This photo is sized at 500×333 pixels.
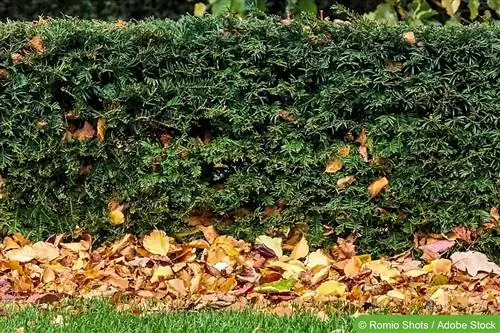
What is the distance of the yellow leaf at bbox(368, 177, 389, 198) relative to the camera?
170 inches

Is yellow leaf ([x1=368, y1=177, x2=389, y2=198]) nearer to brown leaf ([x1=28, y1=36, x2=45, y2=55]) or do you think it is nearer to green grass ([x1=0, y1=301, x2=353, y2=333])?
green grass ([x1=0, y1=301, x2=353, y2=333])

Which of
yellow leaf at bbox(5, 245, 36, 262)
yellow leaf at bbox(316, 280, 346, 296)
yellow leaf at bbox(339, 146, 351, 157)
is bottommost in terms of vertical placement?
yellow leaf at bbox(5, 245, 36, 262)

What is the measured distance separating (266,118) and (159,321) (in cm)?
150

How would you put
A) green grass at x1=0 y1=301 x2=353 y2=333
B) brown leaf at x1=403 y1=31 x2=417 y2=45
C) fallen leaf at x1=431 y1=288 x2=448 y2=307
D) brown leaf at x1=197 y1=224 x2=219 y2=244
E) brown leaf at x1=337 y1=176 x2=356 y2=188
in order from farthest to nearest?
brown leaf at x1=197 y1=224 x2=219 y2=244 < brown leaf at x1=337 y1=176 x2=356 y2=188 < brown leaf at x1=403 y1=31 x2=417 y2=45 < fallen leaf at x1=431 y1=288 x2=448 y2=307 < green grass at x1=0 y1=301 x2=353 y2=333

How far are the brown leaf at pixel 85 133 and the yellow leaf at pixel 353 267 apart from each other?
5.13ft

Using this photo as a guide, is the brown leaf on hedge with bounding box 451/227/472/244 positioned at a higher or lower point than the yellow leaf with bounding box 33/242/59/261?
higher

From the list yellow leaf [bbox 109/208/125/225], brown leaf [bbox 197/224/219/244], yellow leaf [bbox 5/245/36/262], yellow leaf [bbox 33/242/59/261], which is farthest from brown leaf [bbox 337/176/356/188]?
yellow leaf [bbox 5/245/36/262]

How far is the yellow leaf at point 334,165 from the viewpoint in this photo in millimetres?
4332

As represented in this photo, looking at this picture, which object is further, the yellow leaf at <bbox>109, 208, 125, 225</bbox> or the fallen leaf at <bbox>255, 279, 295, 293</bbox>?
the yellow leaf at <bbox>109, 208, 125, 225</bbox>

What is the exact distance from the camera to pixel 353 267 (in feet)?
13.3

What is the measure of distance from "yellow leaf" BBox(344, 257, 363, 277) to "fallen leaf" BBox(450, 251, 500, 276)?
1.76ft

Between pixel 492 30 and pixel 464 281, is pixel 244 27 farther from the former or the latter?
pixel 464 281

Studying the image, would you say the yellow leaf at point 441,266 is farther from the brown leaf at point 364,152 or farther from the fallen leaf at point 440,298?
the brown leaf at point 364,152

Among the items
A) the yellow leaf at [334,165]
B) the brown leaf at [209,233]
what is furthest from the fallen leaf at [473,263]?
the brown leaf at [209,233]
